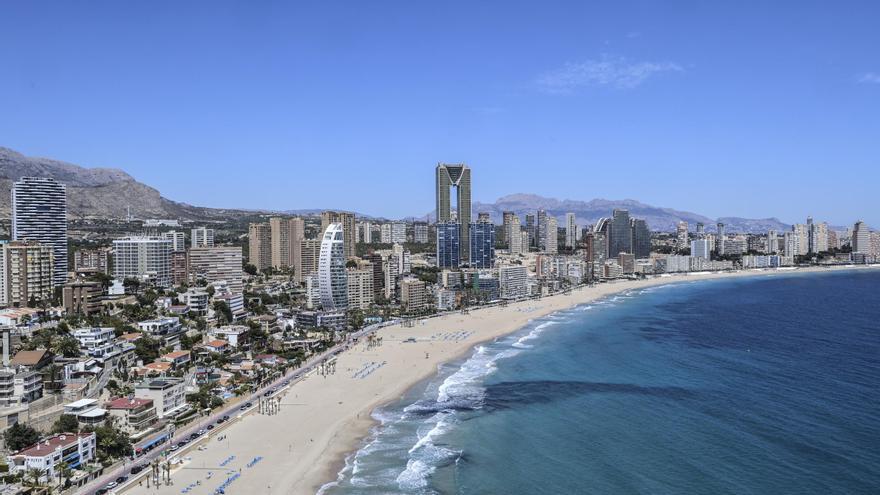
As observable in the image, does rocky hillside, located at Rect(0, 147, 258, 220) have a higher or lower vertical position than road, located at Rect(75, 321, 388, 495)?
higher

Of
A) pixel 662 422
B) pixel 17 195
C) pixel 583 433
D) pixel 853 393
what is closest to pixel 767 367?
pixel 853 393

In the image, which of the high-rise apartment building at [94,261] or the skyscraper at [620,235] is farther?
the skyscraper at [620,235]

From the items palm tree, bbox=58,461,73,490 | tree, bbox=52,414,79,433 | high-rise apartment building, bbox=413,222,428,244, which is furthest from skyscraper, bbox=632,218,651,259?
palm tree, bbox=58,461,73,490

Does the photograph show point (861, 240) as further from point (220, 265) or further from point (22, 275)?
point (22, 275)

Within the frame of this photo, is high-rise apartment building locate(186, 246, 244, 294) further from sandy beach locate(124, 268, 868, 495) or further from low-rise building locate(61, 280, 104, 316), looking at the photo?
sandy beach locate(124, 268, 868, 495)

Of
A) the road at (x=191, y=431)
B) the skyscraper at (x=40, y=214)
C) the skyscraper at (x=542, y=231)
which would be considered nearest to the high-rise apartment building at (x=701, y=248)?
the skyscraper at (x=542, y=231)

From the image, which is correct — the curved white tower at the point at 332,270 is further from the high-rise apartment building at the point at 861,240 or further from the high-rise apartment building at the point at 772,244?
the high-rise apartment building at the point at 861,240

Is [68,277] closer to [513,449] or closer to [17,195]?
[17,195]
